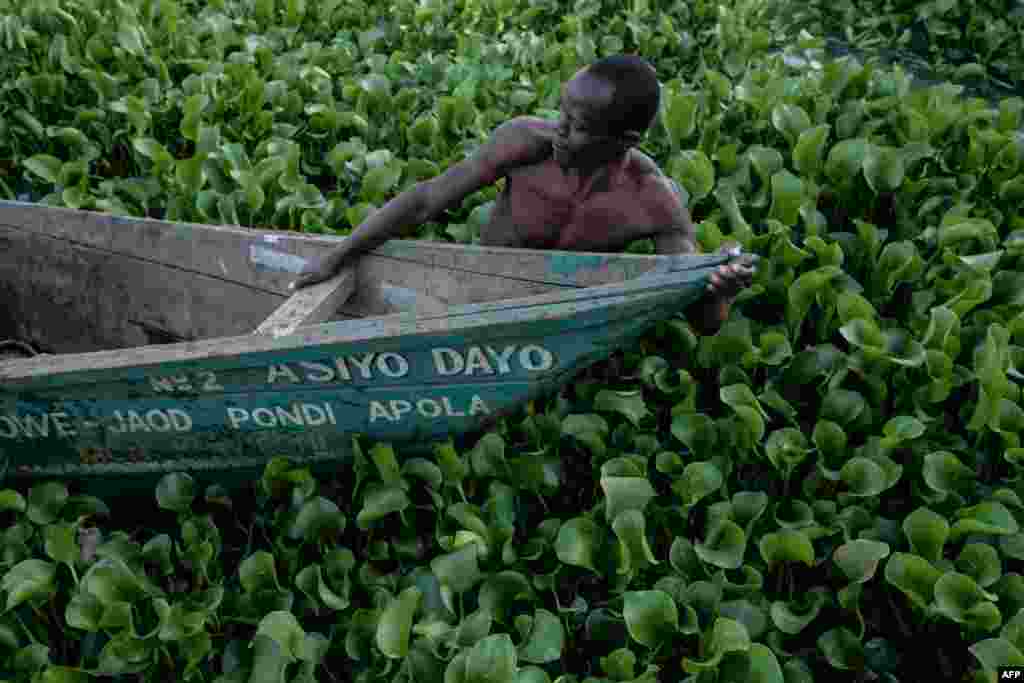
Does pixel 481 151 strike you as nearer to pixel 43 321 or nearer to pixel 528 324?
pixel 528 324

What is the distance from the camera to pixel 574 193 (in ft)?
10.2

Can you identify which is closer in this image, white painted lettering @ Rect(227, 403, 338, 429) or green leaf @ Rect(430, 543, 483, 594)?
green leaf @ Rect(430, 543, 483, 594)

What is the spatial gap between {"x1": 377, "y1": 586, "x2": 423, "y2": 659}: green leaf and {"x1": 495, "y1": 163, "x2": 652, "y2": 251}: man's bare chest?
3.96ft

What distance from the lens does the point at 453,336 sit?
2744 millimetres

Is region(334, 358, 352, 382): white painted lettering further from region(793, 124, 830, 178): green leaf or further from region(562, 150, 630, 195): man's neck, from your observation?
region(793, 124, 830, 178): green leaf

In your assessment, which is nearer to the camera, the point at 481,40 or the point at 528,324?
the point at 528,324

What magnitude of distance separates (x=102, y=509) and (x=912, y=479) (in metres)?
2.53

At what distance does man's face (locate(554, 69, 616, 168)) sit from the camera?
2.69m

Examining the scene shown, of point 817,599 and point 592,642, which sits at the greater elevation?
point 817,599

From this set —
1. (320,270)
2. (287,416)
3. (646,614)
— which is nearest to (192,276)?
(320,270)

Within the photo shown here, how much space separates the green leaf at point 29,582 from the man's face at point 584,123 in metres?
1.87

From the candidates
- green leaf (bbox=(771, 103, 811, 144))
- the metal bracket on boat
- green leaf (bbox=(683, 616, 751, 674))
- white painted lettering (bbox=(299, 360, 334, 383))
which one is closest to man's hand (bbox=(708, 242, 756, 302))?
green leaf (bbox=(683, 616, 751, 674))

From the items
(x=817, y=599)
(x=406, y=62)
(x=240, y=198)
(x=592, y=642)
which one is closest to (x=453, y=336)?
(x=592, y=642)

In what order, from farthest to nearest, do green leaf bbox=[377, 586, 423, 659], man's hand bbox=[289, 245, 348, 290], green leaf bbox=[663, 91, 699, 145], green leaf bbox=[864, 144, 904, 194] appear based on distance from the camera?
green leaf bbox=[663, 91, 699, 145], green leaf bbox=[864, 144, 904, 194], man's hand bbox=[289, 245, 348, 290], green leaf bbox=[377, 586, 423, 659]
